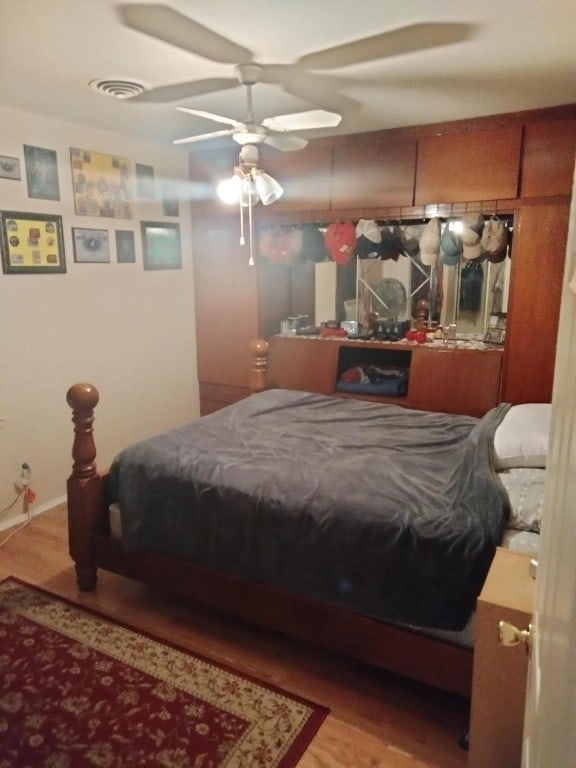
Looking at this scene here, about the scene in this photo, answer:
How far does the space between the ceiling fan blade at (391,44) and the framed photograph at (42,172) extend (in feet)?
5.58

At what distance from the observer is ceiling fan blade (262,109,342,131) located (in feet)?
7.78

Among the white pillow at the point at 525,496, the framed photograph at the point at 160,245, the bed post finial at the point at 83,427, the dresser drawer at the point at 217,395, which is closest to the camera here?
the white pillow at the point at 525,496

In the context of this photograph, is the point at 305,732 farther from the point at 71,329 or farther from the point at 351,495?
the point at 71,329

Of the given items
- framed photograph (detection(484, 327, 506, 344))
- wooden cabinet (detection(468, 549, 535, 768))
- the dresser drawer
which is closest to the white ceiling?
framed photograph (detection(484, 327, 506, 344))

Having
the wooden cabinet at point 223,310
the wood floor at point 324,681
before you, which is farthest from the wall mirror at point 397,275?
the wood floor at point 324,681

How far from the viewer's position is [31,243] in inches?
128

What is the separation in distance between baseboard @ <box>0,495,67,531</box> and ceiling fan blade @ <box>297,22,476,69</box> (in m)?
2.89

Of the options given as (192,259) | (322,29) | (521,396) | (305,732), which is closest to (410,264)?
(521,396)

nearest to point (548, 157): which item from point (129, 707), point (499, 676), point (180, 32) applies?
point (180, 32)

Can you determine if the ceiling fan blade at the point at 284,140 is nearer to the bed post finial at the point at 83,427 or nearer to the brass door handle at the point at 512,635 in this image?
the bed post finial at the point at 83,427

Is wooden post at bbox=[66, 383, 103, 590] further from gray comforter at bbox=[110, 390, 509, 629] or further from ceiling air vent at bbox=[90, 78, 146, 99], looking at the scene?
ceiling air vent at bbox=[90, 78, 146, 99]

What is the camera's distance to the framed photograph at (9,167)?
10.1ft

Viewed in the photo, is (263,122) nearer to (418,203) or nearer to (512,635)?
(418,203)

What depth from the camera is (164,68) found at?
2471mm
